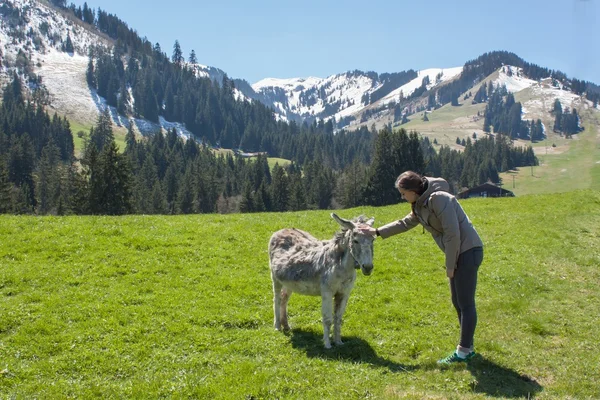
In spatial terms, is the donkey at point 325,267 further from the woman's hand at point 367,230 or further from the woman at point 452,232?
the woman at point 452,232

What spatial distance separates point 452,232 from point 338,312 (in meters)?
3.85

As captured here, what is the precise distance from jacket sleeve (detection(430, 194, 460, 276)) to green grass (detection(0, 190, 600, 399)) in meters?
2.70

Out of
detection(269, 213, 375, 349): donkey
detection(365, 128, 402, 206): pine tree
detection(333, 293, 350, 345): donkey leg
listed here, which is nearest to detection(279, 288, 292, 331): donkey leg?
detection(269, 213, 375, 349): donkey

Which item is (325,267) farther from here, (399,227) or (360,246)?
(399,227)

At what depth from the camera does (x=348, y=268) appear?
1073cm

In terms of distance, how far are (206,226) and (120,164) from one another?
5673 cm

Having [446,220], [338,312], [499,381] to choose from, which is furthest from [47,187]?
[499,381]

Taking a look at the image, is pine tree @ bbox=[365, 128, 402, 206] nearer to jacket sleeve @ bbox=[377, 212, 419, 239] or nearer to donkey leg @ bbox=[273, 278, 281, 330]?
donkey leg @ bbox=[273, 278, 281, 330]

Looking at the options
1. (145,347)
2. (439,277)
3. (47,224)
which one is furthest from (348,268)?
(47,224)

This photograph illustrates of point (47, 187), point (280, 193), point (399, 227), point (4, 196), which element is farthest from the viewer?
point (280, 193)

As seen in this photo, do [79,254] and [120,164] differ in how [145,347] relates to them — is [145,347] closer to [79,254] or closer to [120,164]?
[79,254]

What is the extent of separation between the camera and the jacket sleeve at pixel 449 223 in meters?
9.15

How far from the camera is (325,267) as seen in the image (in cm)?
1120

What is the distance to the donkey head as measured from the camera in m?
9.74
